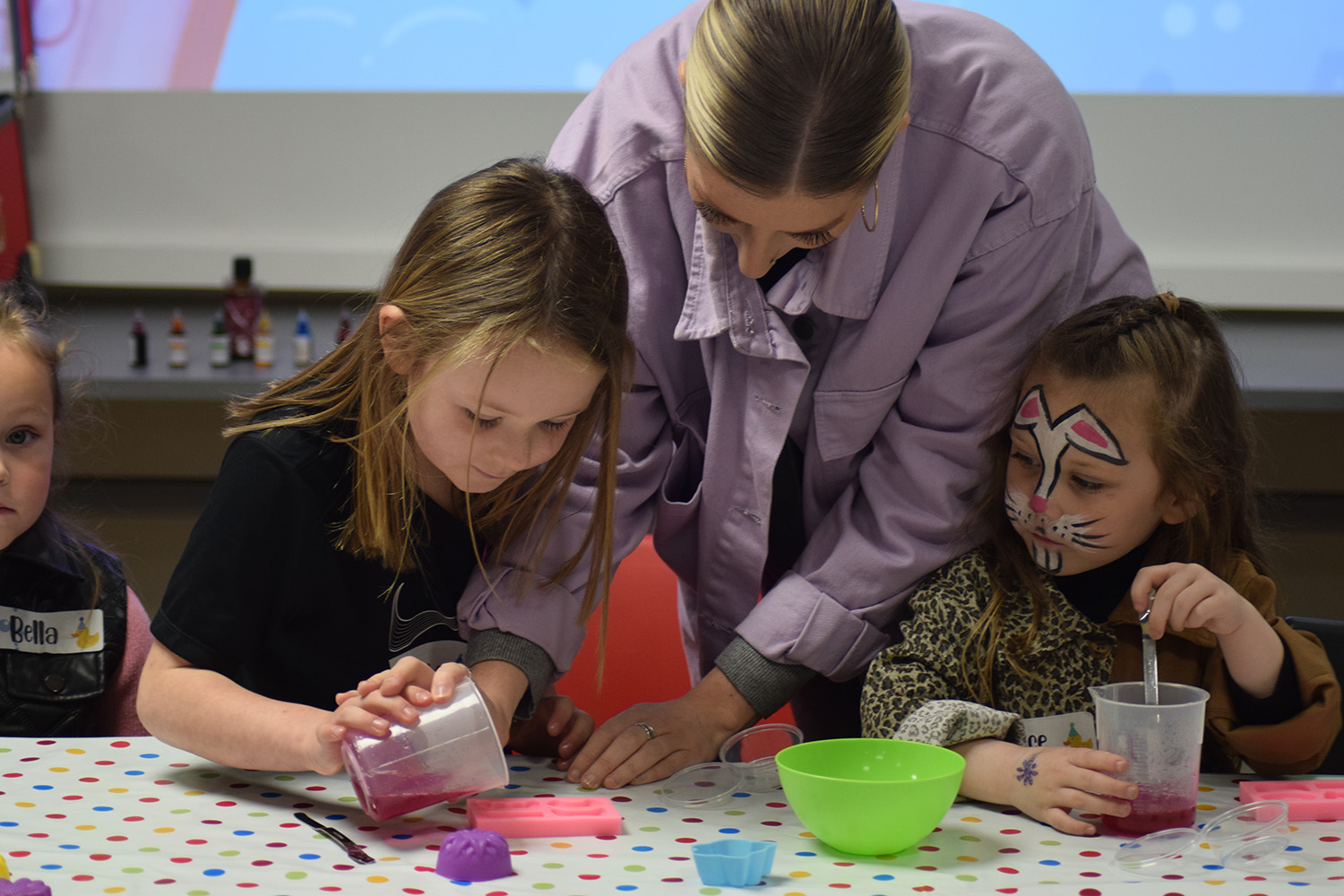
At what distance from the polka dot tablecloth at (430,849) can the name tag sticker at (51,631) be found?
26 centimetres

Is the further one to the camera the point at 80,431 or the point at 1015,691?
the point at 80,431

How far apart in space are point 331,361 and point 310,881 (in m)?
0.54

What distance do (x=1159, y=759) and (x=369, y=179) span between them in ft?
6.86

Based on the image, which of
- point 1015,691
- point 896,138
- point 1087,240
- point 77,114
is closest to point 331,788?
point 1015,691

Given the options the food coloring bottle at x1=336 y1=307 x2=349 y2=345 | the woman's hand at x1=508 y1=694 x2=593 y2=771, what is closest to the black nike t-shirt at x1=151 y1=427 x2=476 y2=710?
the woman's hand at x1=508 y1=694 x2=593 y2=771

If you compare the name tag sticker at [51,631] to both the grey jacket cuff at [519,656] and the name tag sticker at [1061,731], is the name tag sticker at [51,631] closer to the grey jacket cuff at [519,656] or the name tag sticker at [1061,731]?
the grey jacket cuff at [519,656]

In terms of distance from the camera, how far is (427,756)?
92 cm

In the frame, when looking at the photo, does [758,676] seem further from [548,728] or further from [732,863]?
[732,863]

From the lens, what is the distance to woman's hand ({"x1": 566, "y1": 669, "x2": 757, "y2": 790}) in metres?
1.08

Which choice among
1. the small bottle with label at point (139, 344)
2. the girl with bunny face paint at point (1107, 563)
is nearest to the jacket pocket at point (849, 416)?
the girl with bunny face paint at point (1107, 563)

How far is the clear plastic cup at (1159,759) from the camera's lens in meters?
0.96

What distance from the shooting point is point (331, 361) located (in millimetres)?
1218

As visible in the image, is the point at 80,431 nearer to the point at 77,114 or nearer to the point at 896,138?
the point at 77,114

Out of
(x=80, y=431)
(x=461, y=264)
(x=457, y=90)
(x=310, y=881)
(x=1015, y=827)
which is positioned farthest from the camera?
(x=457, y=90)
